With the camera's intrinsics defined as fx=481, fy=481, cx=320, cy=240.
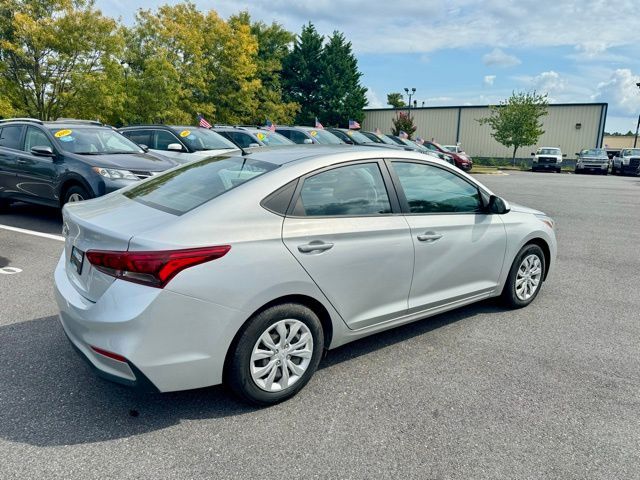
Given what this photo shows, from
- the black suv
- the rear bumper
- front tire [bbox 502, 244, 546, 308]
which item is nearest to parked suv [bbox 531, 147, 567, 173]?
the black suv

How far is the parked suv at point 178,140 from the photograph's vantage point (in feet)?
32.5

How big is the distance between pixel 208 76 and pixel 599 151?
86.9ft

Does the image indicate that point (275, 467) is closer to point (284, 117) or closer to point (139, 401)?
point (139, 401)

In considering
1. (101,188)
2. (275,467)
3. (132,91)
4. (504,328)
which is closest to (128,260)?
(275,467)

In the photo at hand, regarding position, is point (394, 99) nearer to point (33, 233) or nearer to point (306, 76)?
point (306, 76)

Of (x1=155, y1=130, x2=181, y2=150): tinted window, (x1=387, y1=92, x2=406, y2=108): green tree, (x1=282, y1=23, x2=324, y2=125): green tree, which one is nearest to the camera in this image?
(x1=155, y1=130, x2=181, y2=150): tinted window

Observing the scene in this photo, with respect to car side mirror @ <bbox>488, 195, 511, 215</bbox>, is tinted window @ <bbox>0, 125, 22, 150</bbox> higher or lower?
higher

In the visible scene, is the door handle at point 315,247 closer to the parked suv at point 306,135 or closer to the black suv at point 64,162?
the black suv at point 64,162

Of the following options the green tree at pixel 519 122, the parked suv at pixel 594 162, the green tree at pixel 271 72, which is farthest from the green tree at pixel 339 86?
the parked suv at pixel 594 162

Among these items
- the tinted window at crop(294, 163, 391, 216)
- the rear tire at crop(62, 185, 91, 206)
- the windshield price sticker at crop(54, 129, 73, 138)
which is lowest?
the rear tire at crop(62, 185, 91, 206)

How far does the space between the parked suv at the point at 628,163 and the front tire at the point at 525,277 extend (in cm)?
3097

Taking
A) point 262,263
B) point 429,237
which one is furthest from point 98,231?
point 429,237

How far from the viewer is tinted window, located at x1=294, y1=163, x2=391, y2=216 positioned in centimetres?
312

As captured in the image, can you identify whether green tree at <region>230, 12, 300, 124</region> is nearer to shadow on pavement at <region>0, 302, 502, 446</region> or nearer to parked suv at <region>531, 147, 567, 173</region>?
parked suv at <region>531, 147, 567, 173</region>
